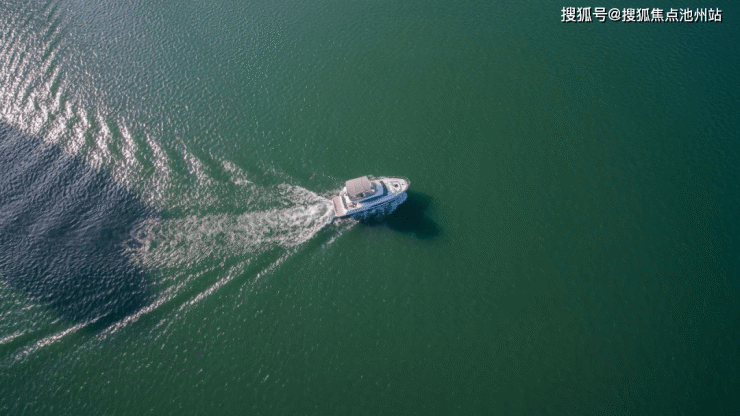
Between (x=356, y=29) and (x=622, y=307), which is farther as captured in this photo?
(x=356, y=29)

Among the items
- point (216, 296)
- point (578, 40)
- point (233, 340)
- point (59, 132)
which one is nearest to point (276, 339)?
point (233, 340)

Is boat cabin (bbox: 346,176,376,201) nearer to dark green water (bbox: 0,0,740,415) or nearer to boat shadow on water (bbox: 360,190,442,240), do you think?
boat shadow on water (bbox: 360,190,442,240)

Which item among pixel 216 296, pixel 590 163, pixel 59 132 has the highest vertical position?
pixel 59 132

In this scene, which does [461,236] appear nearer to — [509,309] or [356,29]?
[509,309]

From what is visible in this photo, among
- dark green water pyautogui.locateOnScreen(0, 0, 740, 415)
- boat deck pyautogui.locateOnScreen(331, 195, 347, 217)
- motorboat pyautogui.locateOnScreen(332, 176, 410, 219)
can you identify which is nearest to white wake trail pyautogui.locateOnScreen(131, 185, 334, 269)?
dark green water pyautogui.locateOnScreen(0, 0, 740, 415)

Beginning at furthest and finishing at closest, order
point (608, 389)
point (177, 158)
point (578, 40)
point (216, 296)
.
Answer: point (578, 40) < point (177, 158) < point (216, 296) < point (608, 389)

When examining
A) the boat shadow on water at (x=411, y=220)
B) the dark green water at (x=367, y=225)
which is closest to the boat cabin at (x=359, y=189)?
the boat shadow on water at (x=411, y=220)

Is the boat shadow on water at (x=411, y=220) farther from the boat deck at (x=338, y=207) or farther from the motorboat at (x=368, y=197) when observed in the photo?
the boat deck at (x=338, y=207)
